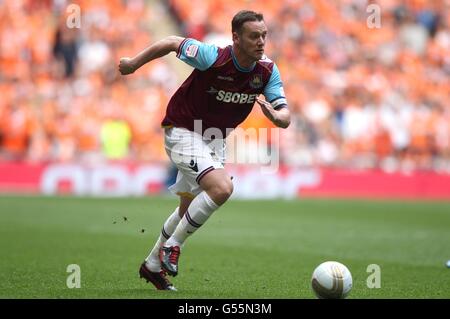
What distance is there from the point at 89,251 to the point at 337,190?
1342 centimetres

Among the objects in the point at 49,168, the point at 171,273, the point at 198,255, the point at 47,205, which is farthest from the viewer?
the point at 49,168

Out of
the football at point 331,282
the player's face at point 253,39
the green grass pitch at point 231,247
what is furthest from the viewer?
the green grass pitch at point 231,247

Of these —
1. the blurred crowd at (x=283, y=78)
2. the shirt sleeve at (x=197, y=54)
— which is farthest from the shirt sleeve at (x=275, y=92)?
the blurred crowd at (x=283, y=78)

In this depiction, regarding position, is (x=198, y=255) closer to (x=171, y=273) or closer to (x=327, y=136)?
(x=171, y=273)

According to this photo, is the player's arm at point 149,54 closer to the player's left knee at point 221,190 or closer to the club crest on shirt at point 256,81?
the club crest on shirt at point 256,81

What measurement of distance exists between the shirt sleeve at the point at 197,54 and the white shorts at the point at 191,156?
622 millimetres

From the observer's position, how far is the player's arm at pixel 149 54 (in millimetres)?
7592

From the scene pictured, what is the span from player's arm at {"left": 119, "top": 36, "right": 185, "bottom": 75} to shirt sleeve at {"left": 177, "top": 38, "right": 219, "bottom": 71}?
0.21 ft

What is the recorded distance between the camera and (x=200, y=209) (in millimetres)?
7613

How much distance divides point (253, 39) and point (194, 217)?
1609 millimetres

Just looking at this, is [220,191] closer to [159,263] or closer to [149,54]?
[159,263]

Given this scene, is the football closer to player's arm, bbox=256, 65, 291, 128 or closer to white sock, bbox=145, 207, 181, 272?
player's arm, bbox=256, 65, 291, 128

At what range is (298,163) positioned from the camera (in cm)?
2325

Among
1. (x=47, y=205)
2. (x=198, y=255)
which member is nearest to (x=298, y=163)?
(x=47, y=205)
